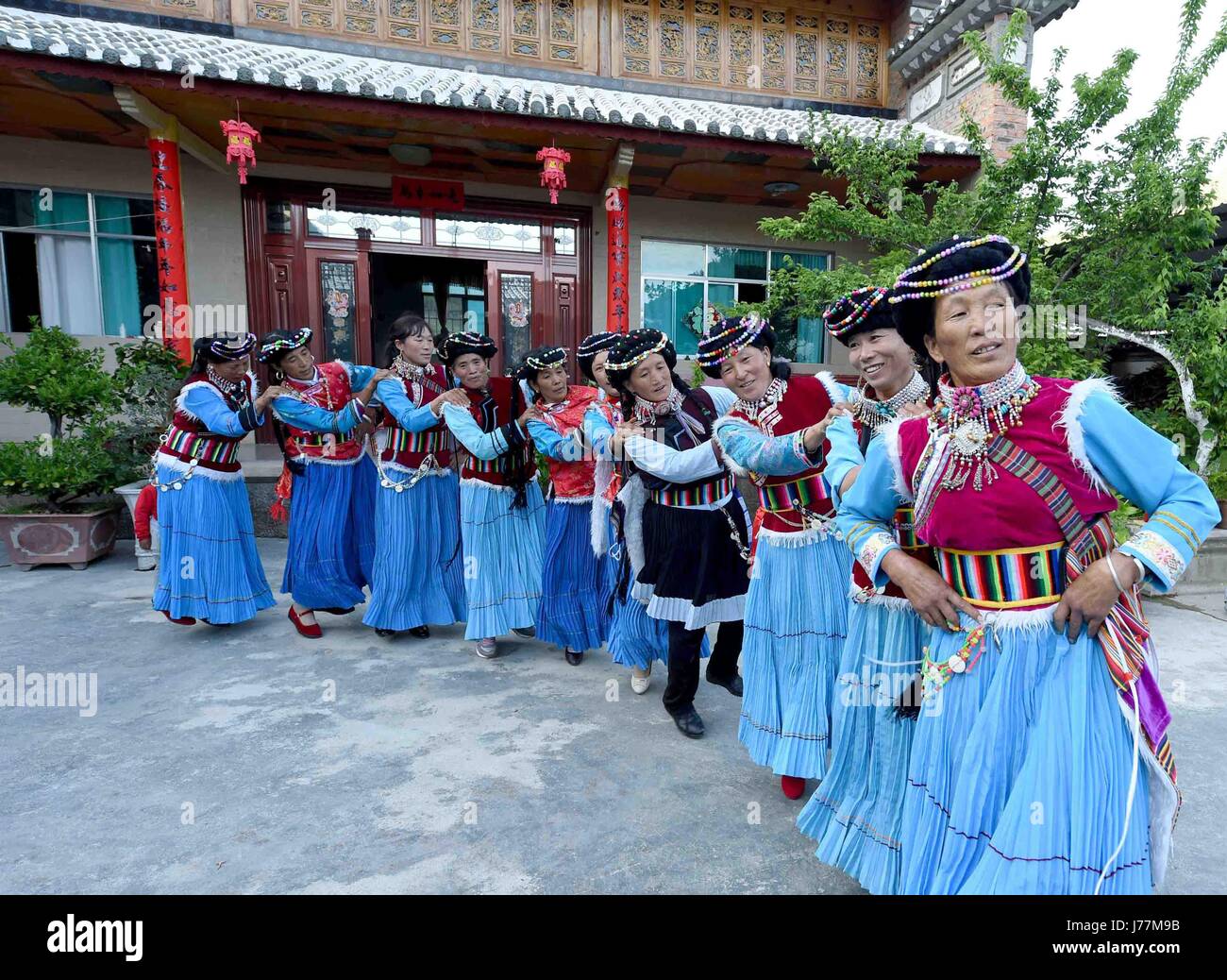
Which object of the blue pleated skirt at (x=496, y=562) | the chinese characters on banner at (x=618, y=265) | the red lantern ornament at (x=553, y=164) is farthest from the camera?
the chinese characters on banner at (x=618, y=265)

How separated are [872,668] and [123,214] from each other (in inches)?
377

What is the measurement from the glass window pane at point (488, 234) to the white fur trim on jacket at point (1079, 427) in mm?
8745

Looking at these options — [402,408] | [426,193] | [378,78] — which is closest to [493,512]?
[402,408]

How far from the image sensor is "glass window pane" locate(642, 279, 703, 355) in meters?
9.84

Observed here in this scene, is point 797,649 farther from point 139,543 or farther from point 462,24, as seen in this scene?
point 462,24

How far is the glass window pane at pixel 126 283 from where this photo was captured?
329 inches

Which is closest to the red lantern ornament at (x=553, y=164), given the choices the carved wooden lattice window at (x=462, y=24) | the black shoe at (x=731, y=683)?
the carved wooden lattice window at (x=462, y=24)

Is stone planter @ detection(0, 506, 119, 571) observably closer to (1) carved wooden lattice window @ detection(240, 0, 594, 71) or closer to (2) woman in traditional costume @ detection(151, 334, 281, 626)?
(2) woman in traditional costume @ detection(151, 334, 281, 626)

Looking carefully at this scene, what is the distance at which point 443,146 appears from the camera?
8094mm

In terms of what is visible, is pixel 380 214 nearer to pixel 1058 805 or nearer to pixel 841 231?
pixel 841 231

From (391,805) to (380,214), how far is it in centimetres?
801

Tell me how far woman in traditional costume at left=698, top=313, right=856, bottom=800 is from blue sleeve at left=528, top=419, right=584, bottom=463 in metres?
1.38

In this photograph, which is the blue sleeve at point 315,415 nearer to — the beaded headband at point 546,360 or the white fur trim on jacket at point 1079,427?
the beaded headband at point 546,360

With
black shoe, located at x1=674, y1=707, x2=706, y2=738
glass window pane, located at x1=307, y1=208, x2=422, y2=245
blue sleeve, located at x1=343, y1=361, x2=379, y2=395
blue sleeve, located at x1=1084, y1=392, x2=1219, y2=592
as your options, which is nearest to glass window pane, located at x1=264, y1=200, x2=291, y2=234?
glass window pane, located at x1=307, y1=208, x2=422, y2=245
